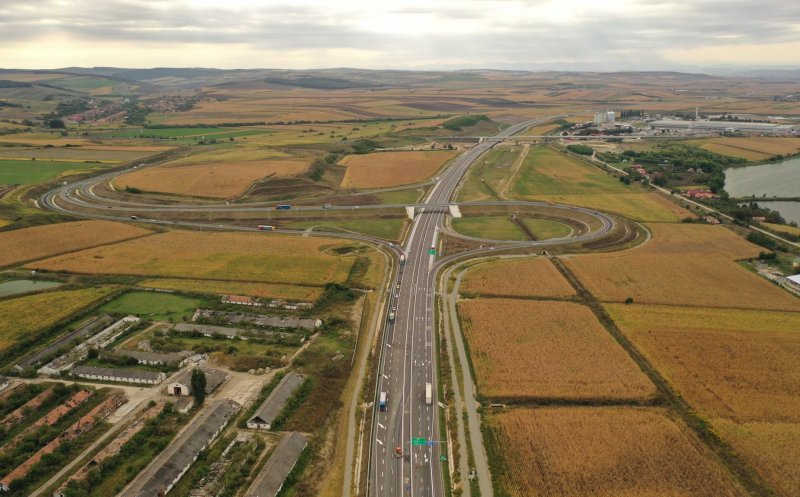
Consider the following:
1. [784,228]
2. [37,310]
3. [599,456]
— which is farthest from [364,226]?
[784,228]

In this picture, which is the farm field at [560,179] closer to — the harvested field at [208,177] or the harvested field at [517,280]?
the harvested field at [517,280]

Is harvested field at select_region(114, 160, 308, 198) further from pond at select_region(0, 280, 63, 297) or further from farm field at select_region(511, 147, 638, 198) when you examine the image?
farm field at select_region(511, 147, 638, 198)

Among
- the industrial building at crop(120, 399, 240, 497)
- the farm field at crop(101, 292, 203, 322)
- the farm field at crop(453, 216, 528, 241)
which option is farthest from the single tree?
the farm field at crop(453, 216, 528, 241)

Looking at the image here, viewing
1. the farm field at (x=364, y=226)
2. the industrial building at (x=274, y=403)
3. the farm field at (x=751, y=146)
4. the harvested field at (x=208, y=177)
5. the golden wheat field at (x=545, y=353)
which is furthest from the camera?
the farm field at (x=751, y=146)

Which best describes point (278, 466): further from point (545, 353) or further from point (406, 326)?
point (545, 353)

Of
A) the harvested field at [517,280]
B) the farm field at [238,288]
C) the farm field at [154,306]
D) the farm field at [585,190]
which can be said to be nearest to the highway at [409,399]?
the harvested field at [517,280]

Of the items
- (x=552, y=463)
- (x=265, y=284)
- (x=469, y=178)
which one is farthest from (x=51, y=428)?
(x=469, y=178)

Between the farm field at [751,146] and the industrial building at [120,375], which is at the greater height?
the farm field at [751,146]
